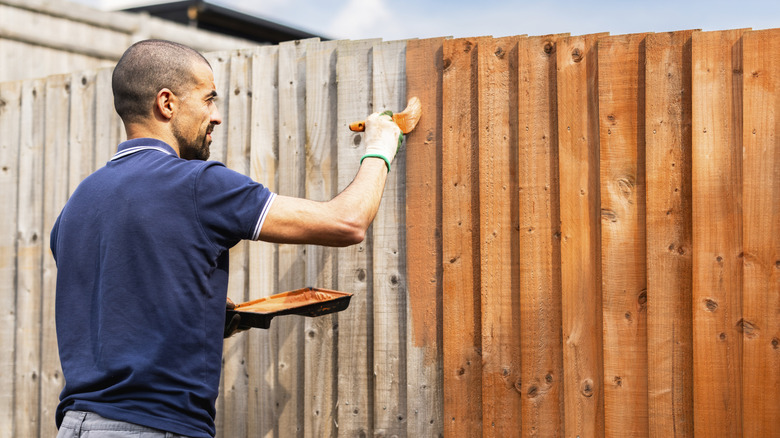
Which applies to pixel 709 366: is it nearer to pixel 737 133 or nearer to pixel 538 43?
pixel 737 133

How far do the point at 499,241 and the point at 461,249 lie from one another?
0.59 feet

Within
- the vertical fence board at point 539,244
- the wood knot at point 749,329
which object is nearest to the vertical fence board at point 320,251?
the vertical fence board at point 539,244

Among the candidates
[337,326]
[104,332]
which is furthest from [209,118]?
[337,326]

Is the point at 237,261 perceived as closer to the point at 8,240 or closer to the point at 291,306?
the point at 291,306

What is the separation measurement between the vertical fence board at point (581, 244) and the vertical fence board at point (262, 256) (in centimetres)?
146

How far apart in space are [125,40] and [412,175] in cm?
513

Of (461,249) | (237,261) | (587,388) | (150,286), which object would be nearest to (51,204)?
(237,261)

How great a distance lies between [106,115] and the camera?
13.4 feet

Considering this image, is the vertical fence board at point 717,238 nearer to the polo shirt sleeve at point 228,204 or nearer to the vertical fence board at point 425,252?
the vertical fence board at point 425,252

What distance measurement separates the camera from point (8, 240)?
4.41 m

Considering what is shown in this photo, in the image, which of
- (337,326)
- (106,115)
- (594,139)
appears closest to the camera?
(594,139)

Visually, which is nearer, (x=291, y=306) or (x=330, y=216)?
(x=330, y=216)

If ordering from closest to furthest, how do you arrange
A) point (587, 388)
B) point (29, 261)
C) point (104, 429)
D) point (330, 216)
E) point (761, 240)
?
1. point (104, 429)
2. point (330, 216)
3. point (761, 240)
4. point (587, 388)
5. point (29, 261)

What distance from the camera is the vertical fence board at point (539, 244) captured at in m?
3.01
